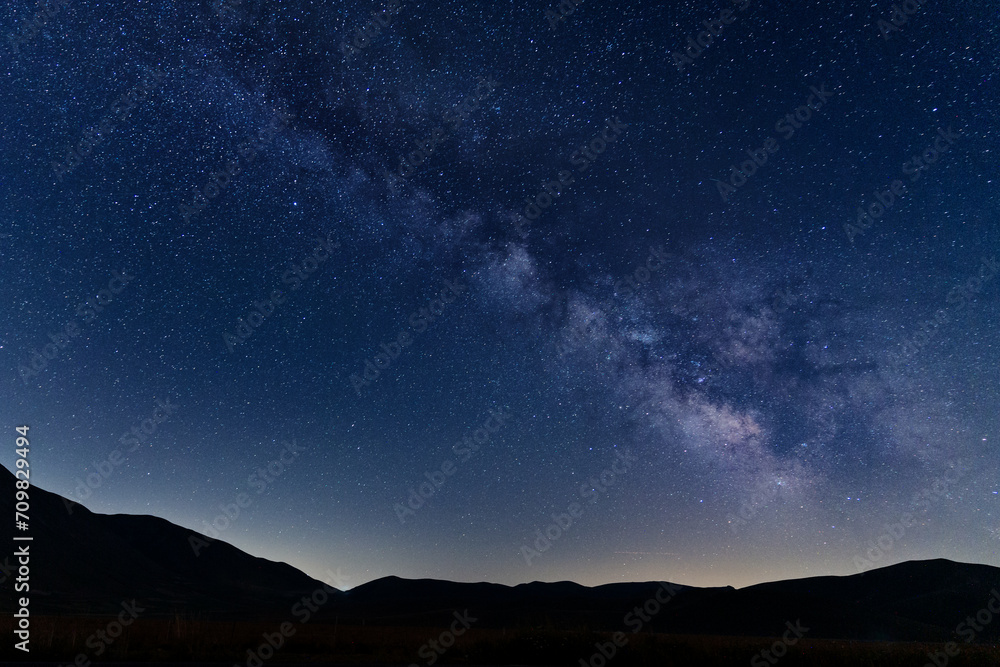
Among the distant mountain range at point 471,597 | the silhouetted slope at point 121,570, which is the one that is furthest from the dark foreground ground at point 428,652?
the silhouetted slope at point 121,570

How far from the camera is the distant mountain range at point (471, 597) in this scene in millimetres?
60938

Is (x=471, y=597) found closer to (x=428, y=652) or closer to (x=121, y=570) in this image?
(x=121, y=570)

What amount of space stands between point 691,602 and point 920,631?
2526cm

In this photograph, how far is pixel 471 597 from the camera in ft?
440

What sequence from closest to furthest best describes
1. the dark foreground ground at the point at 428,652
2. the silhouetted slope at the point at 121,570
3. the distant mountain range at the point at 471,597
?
1. the dark foreground ground at the point at 428,652
2. the distant mountain range at the point at 471,597
3. the silhouetted slope at the point at 121,570

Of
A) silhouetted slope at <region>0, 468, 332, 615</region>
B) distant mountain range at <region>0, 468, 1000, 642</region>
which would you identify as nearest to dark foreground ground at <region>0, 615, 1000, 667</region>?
distant mountain range at <region>0, 468, 1000, 642</region>

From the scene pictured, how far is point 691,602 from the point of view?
73250 millimetres

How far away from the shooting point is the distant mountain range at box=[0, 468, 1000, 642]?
60938 mm

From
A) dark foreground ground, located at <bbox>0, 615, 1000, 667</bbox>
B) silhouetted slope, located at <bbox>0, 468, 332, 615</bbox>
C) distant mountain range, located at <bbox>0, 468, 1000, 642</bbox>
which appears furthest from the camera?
silhouetted slope, located at <bbox>0, 468, 332, 615</bbox>

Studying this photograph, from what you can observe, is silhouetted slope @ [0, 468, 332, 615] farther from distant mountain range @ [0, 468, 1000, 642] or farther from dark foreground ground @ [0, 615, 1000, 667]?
dark foreground ground @ [0, 615, 1000, 667]

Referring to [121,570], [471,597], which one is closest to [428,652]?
[471,597]

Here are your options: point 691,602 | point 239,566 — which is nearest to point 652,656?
point 691,602

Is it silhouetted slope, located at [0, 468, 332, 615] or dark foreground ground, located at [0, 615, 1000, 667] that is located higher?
silhouetted slope, located at [0, 468, 332, 615]

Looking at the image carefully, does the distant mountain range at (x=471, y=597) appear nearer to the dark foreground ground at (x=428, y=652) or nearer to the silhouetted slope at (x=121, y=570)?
the silhouetted slope at (x=121, y=570)
